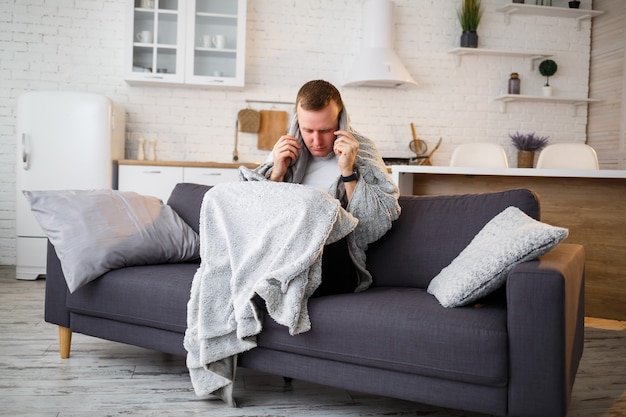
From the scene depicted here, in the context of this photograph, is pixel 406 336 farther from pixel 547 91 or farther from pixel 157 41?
pixel 547 91

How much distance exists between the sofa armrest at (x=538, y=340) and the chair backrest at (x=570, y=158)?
3056 mm

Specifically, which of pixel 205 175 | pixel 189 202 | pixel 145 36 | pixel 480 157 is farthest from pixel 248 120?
pixel 189 202

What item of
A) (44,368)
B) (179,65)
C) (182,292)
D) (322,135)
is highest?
(179,65)

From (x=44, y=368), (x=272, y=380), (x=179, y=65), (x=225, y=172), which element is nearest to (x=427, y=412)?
(x=272, y=380)

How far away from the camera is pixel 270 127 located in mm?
5773

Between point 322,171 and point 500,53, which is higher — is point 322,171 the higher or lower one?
the lower one

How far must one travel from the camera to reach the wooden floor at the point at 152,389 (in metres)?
2.21

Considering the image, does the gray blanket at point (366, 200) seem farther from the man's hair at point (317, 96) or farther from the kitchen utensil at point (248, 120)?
the kitchen utensil at point (248, 120)

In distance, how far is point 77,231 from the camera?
2627mm

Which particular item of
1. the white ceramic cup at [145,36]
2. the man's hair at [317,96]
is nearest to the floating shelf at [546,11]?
the white ceramic cup at [145,36]

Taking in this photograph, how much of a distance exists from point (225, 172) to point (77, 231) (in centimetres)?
267

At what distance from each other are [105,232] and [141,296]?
373 mm

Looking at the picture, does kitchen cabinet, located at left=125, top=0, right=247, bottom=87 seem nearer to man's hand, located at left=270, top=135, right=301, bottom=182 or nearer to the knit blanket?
man's hand, located at left=270, top=135, right=301, bottom=182

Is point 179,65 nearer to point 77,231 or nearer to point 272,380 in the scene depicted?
point 77,231
